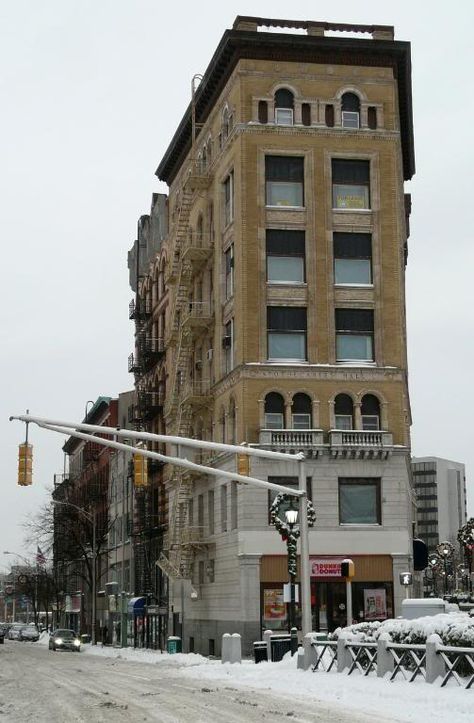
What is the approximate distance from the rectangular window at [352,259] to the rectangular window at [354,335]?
1616 millimetres

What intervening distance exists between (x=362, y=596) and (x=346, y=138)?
22602 millimetres

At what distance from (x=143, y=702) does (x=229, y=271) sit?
35197 millimetres

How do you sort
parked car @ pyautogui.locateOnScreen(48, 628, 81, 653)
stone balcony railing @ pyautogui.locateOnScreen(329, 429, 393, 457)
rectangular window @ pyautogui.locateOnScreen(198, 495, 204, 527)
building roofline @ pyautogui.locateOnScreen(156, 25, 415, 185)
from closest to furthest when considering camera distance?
stone balcony railing @ pyautogui.locateOnScreen(329, 429, 393, 457) < building roofline @ pyautogui.locateOnScreen(156, 25, 415, 185) < rectangular window @ pyautogui.locateOnScreen(198, 495, 204, 527) < parked car @ pyautogui.locateOnScreen(48, 628, 81, 653)

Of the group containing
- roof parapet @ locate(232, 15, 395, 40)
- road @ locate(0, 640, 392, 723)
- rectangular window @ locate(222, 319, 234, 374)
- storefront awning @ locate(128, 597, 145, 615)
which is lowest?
storefront awning @ locate(128, 597, 145, 615)

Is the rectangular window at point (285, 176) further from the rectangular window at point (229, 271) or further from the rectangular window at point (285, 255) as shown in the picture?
the rectangular window at point (229, 271)

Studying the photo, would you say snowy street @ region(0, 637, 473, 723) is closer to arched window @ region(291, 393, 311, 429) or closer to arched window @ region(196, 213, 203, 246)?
arched window @ region(291, 393, 311, 429)

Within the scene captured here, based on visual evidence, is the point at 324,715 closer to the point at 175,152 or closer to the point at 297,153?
the point at 297,153

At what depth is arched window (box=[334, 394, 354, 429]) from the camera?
2131 inches

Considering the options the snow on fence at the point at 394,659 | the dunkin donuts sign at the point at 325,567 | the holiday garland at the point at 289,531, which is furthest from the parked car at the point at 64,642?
the snow on fence at the point at 394,659

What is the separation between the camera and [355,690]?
85.4 feet

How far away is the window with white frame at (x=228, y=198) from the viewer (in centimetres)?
5728

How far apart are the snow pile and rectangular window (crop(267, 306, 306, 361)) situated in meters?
24.6

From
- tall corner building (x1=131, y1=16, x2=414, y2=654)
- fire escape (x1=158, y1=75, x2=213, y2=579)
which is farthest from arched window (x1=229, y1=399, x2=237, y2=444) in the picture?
fire escape (x1=158, y1=75, x2=213, y2=579)

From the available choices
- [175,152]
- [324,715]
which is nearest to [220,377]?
[175,152]
